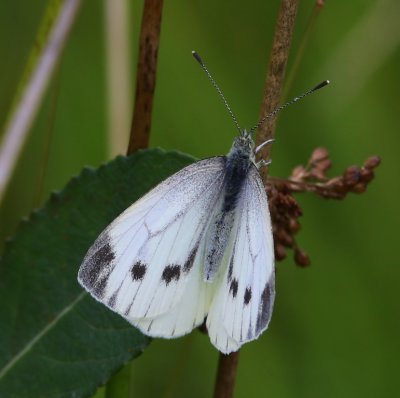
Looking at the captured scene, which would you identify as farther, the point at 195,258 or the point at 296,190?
the point at 195,258

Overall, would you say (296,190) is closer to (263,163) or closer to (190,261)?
(263,163)

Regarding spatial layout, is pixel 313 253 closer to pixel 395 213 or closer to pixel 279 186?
pixel 395 213

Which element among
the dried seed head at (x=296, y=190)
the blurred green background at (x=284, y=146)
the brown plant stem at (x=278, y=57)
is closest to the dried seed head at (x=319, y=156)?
the dried seed head at (x=296, y=190)

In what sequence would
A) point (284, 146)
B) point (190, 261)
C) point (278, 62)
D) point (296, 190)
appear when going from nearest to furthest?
1. point (278, 62)
2. point (296, 190)
3. point (190, 261)
4. point (284, 146)

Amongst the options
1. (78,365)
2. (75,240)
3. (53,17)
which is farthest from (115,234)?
(53,17)

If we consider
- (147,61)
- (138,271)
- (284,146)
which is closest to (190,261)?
(138,271)

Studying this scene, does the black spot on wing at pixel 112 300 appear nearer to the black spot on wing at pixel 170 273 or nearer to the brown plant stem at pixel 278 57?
the black spot on wing at pixel 170 273
